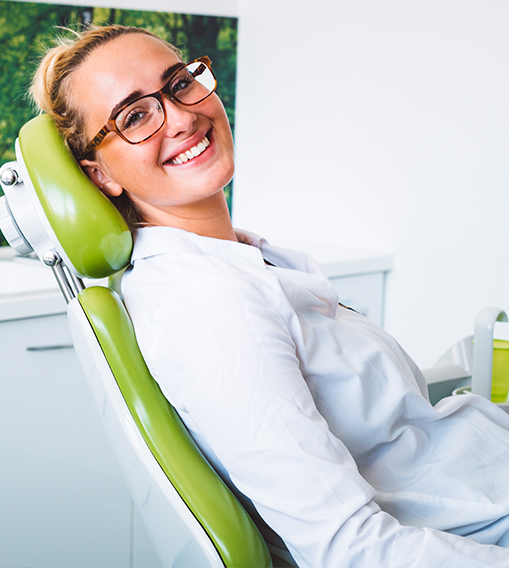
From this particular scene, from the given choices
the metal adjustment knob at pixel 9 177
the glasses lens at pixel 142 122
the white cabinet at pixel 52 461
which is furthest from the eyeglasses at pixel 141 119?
the white cabinet at pixel 52 461

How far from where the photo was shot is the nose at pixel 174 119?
3.00ft

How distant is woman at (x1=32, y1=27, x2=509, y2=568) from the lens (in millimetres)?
684

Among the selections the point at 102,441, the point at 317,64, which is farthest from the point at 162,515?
the point at 317,64

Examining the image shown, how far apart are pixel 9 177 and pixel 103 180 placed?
177 millimetres

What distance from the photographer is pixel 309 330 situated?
86 centimetres

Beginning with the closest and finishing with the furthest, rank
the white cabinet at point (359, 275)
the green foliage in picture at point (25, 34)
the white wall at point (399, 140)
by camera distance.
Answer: the white wall at point (399, 140), the white cabinet at point (359, 275), the green foliage in picture at point (25, 34)

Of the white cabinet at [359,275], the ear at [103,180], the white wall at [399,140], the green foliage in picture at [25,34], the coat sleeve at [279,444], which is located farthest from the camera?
the green foliage in picture at [25,34]

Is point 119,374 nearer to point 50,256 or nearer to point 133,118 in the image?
point 50,256

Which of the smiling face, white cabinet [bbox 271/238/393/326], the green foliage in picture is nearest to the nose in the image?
the smiling face

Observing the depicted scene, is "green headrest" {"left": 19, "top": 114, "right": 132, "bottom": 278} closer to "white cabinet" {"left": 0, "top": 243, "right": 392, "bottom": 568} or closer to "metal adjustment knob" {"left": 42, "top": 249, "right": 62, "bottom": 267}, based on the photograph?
"metal adjustment knob" {"left": 42, "top": 249, "right": 62, "bottom": 267}

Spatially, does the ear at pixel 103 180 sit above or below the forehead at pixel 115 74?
below

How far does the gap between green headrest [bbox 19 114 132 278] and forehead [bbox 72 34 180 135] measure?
0.08 m

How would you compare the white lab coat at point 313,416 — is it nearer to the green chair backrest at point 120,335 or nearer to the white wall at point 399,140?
the green chair backrest at point 120,335

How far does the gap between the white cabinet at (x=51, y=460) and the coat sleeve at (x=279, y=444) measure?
76 cm
